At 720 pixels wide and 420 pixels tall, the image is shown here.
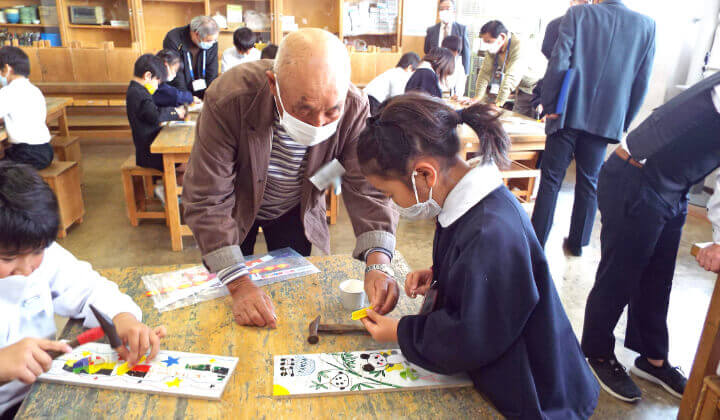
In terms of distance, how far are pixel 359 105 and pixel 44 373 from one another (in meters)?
0.97

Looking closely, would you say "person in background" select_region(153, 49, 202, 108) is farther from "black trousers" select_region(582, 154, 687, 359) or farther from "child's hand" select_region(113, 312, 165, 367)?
"black trousers" select_region(582, 154, 687, 359)

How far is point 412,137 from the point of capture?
0.94m

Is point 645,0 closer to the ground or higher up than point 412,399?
higher up

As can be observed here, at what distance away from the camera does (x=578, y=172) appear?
3031 millimetres

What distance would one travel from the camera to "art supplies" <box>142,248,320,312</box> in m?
1.21

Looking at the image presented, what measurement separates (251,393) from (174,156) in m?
2.23

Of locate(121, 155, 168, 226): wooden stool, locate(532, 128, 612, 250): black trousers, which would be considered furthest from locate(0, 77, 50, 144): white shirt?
locate(532, 128, 612, 250): black trousers

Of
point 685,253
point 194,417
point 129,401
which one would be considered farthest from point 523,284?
point 685,253

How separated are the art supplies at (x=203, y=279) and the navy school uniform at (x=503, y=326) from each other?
50 centimetres

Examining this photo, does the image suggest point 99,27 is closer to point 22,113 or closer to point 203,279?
point 22,113

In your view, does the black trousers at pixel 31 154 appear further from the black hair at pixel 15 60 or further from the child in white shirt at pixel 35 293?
the child in white shirt at pixel 35 293

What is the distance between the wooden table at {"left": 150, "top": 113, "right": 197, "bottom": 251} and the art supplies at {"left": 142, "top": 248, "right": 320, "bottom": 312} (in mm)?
1492

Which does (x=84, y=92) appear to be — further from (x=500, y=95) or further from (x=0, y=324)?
(x=0, y=324)

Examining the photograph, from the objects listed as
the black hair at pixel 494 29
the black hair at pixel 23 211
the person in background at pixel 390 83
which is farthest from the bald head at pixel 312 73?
the black hair at pixel 494 29
